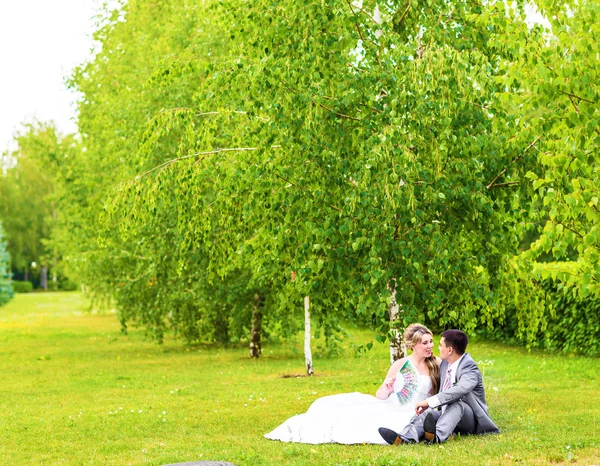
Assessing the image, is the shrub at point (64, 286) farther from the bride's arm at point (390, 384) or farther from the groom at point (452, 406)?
the groom at point (452, 406)

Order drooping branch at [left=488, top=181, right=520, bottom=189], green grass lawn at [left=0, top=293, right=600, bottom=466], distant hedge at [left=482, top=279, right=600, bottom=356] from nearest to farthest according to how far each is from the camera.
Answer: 1. green grass lawn at [left=0, top=293, right=600, bottom=466]
2. drooping branch at [left=488, top=181, right=520, bottom=189]
3. distant hedge at [left=482, top=279, right=600, bottom=356]

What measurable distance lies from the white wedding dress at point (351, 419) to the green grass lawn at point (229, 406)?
10.0 inches

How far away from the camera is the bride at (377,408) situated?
31.3 feet

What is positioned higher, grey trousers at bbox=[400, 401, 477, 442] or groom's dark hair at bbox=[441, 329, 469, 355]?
groom's dark hair at bbox=[441, 329, 469, 355]

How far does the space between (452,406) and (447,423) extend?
0.22 m

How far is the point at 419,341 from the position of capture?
985 cm

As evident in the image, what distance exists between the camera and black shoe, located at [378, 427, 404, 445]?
9.26m

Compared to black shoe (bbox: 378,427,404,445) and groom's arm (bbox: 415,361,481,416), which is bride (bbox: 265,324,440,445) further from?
groom's arm (bbox: 415,361,481,416)

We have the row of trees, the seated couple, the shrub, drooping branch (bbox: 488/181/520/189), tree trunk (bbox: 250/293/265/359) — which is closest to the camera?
the row of trees

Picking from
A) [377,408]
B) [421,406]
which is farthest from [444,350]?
[377,408]

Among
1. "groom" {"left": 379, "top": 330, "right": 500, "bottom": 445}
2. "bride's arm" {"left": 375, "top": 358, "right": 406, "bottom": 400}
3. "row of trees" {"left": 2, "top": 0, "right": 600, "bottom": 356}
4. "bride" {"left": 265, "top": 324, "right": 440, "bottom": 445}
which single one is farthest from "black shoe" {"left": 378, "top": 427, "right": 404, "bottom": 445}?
"row of trees" {"left": 2, "top": 0, "right": 600, "bottom": 356}

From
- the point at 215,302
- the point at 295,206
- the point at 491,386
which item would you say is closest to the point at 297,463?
the point at 295,206

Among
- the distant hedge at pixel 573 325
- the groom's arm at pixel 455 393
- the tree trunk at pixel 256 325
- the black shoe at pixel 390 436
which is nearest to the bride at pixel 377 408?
the black shoe at pixel 390 436

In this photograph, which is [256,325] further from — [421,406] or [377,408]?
[421,406]
